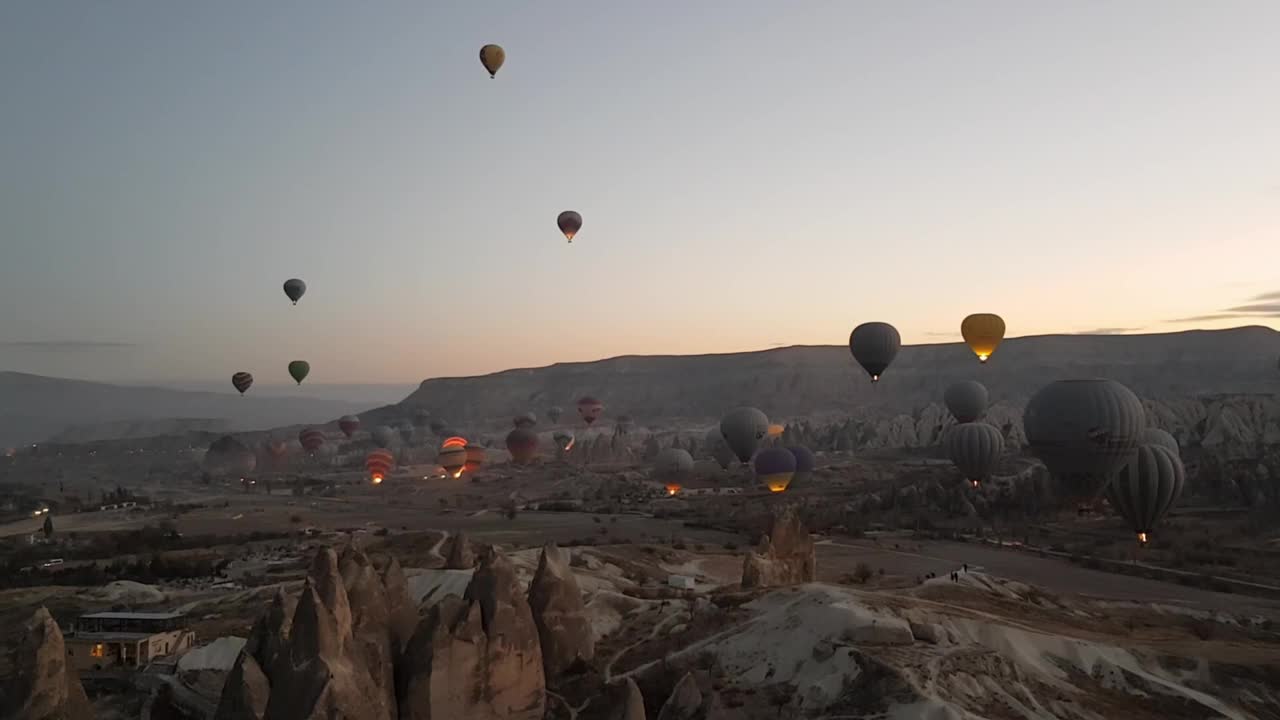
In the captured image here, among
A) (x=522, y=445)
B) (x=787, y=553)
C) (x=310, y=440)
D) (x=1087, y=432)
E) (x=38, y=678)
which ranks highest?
(x=310, y=440)

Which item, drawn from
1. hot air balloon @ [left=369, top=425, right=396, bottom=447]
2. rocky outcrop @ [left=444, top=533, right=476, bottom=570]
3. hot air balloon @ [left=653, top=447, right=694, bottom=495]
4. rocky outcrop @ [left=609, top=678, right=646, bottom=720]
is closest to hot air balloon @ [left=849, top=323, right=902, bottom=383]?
hot air balloon @ [left=653, top=447, right=694, bottom=495]

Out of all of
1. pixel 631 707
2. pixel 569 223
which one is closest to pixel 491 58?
pixel 569 223

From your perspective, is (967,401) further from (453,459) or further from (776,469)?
(453,459)

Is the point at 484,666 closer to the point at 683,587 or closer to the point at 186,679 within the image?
the point at 186,679

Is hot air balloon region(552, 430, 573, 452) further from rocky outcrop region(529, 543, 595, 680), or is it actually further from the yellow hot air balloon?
rocky outcrop region(529, 543, 595, 680)

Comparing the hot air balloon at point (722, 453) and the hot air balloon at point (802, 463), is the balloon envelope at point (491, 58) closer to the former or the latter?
the hot air balloon at point (802, 463)

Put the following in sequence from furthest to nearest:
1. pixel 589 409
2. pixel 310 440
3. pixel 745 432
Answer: pixel 310 440
pixel 589 409
pixel 745 432

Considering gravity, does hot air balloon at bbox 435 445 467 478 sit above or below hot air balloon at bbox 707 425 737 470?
above
